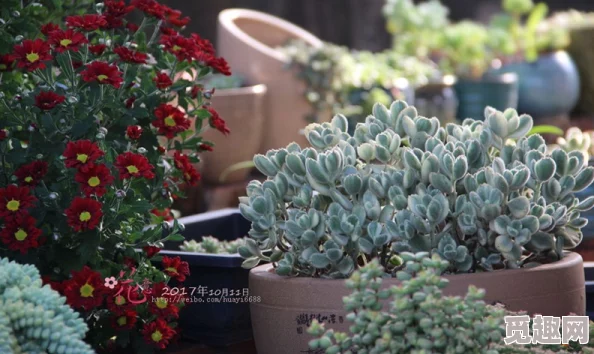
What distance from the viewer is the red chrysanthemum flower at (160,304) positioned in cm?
169

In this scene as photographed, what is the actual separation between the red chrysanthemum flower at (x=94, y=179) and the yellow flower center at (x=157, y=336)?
0.28 meters

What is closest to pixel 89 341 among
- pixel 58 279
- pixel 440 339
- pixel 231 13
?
pixel 58 279

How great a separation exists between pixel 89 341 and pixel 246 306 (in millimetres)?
332

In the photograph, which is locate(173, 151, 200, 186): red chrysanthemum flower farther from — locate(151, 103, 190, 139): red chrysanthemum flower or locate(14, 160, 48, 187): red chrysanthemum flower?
locate(14, 160, 48, 187): red chrysanthemum flower

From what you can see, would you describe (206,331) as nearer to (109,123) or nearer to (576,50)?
(109,123)

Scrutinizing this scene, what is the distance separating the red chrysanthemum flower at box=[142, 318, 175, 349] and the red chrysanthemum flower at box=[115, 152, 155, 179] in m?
0.27

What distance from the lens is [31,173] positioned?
1.68 metres

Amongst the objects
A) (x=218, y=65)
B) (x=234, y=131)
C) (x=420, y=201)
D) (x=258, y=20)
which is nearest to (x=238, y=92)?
(x=234, y=131)

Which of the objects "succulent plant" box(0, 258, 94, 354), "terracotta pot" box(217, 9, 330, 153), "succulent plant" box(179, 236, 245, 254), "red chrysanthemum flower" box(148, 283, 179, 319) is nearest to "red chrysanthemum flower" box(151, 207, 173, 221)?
"succulent plant" box(179, 236, 245, 254)

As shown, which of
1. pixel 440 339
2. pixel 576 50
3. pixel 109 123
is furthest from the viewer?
pixel 576 50

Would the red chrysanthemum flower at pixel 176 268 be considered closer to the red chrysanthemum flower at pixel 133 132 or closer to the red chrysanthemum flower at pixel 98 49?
the red chrysanthemum flower at pixel 133 132

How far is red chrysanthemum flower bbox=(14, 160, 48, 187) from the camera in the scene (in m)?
1.67

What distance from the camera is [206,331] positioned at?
1.89 m

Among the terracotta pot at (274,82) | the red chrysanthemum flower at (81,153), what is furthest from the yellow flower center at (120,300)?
the terracotta pot at (274,82)
